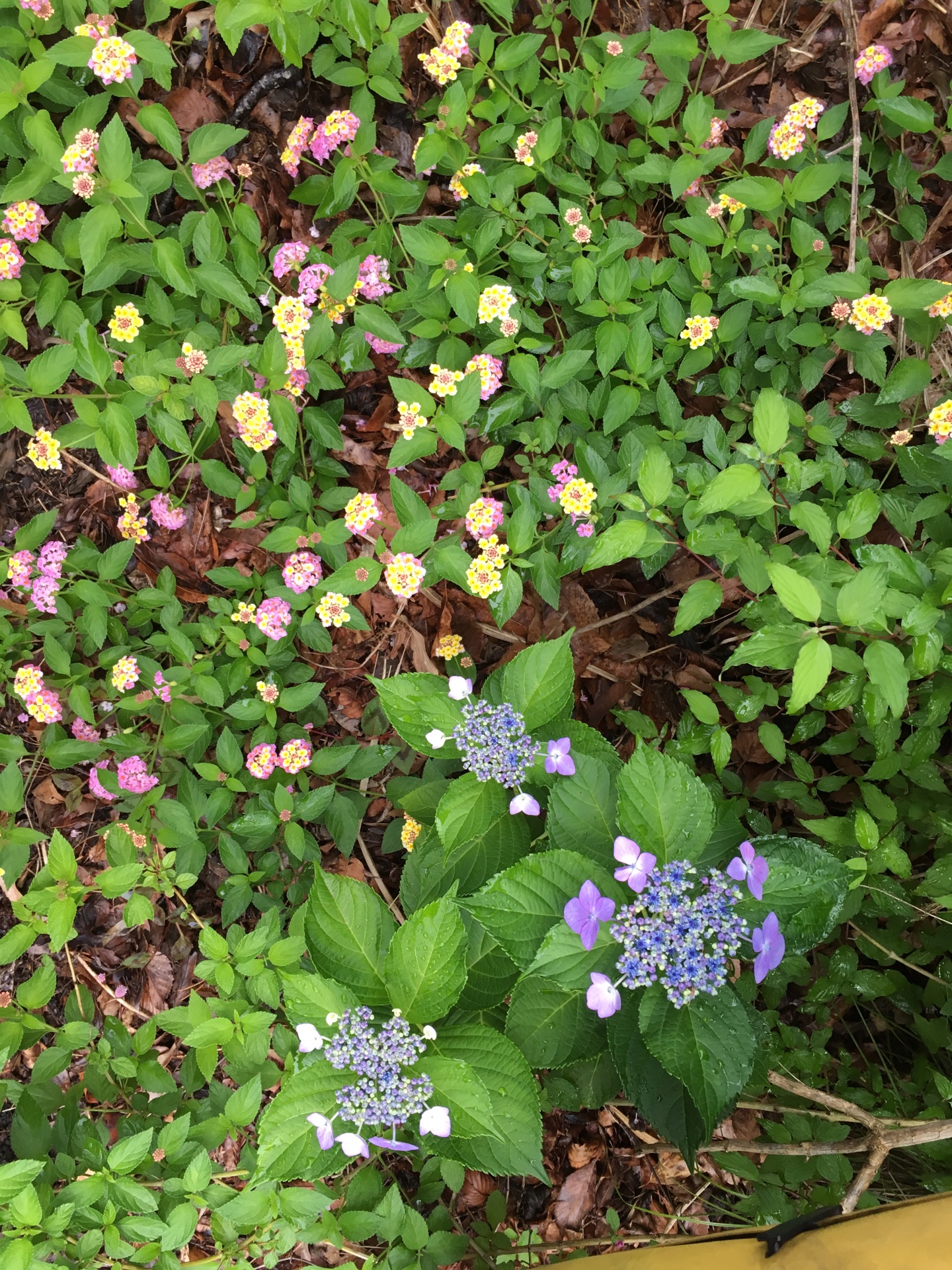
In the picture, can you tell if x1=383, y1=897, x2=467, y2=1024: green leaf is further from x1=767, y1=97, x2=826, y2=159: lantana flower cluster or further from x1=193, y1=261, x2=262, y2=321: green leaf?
x1=767, y1=97, x2=826, y2=159: lantana flower cluster

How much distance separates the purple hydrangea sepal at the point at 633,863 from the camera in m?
1.67

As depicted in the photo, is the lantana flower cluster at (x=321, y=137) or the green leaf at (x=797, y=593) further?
the lantana flower cluster at (x=321, y=137)

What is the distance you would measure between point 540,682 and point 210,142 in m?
1.86

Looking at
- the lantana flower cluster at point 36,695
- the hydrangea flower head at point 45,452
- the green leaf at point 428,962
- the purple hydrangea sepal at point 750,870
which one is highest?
the hydrangea flower head at point 45,452

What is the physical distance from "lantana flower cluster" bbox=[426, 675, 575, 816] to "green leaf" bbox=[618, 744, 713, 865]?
0.19m

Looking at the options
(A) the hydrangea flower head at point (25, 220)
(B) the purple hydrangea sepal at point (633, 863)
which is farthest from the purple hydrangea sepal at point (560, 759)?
(A) the hydrangea flower head at point (25, 220)

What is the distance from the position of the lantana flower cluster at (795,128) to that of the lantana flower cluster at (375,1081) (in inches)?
109

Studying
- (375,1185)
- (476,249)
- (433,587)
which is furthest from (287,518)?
(375,1185)

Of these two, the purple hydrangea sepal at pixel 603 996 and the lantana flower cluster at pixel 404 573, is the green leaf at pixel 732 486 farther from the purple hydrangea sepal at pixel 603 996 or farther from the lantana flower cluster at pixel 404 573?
the purple hydrangea sepal at pixel 603 996

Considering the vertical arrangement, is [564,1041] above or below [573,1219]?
above

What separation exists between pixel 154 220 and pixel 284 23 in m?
1.16

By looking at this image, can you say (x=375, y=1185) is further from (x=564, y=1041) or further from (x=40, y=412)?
(x=40, y=412)

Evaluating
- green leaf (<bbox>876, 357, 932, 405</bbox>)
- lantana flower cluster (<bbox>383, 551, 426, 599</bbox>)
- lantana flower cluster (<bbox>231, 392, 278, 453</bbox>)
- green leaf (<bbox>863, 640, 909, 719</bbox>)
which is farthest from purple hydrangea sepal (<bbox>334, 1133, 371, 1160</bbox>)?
green leaf (<bbox>876, 357, 932, 405</bbox>)

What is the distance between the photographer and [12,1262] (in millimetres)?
1657
